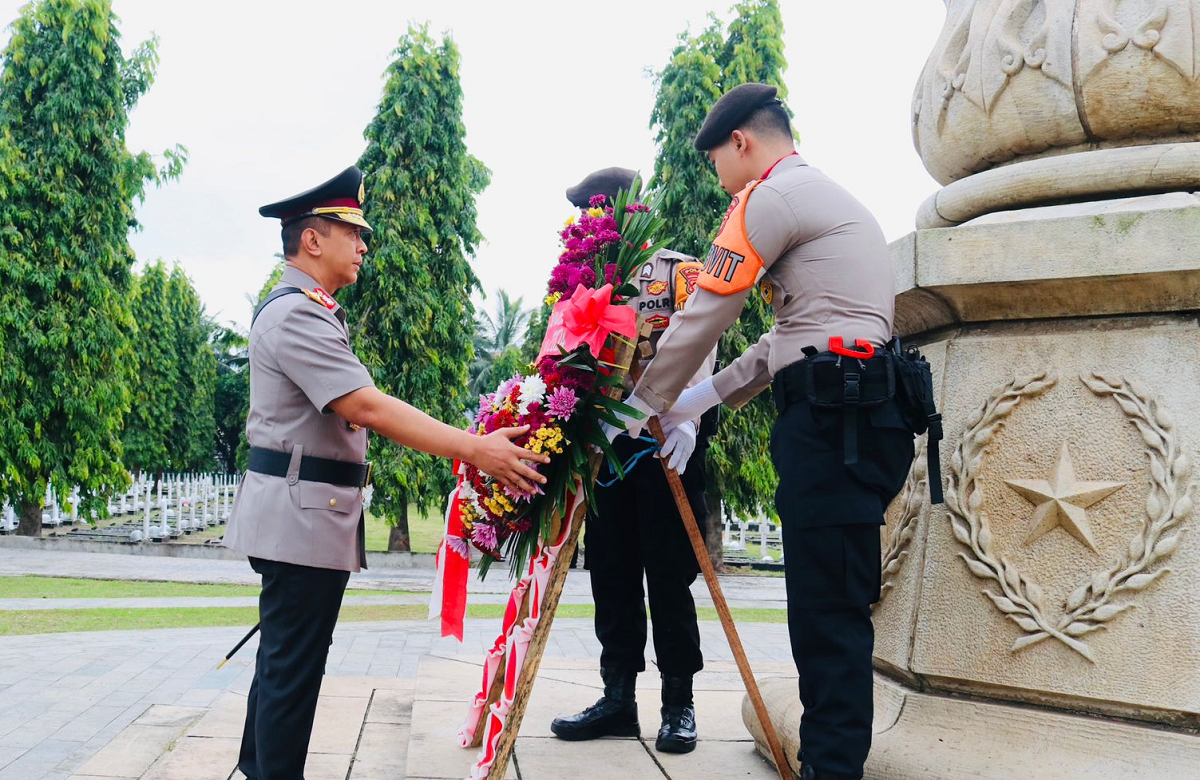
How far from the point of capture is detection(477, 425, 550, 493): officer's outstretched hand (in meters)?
2.94

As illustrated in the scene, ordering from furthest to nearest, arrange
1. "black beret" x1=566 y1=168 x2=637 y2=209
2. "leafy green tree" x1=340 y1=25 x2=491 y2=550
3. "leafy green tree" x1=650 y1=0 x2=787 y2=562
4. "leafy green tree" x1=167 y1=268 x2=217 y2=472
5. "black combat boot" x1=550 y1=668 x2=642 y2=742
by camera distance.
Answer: "leafy green tree" x1=167 y1=268 x2=217 y2=472
"leafy green tree" x1=340 y1=25 x2=491 y2=550
"leafy green tree" x1=650 y1=0 x2=787 y2=562
"black beret" x1=566 y1=168 x2=637 y2=209
"black combat boot" x1=550 y1=668 x2=642 y2=742

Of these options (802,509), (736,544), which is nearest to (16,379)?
(736,544)

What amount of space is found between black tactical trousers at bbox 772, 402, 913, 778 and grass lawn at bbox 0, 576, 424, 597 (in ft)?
31.3

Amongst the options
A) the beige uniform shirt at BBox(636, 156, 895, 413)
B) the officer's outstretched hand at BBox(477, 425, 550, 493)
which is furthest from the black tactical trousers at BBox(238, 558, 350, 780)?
the beige uniform shirt at BBox(636, 156, 895, 413)

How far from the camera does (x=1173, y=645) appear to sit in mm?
2619

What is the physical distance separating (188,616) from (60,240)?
1144 centimetres

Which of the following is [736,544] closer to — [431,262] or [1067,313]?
[431,262]

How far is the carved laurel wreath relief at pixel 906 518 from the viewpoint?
3.10 m

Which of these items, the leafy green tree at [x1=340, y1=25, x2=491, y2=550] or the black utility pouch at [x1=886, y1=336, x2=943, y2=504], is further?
the leafy green tree at [x1=340, y1=25, x2=491, y2=550]

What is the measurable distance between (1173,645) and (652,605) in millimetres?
1751

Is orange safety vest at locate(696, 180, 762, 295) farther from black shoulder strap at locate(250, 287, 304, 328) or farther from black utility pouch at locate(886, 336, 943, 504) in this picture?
black shoulder strap at locate(250, 287, 304, 328)

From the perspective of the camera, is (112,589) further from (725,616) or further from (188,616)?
(725,616)

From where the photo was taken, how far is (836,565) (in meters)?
2.63

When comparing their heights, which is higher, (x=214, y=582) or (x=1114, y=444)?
(x=1114, y=444)
